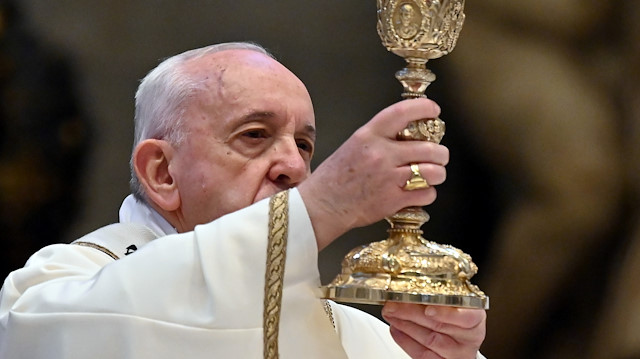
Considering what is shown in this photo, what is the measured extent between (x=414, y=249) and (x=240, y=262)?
1.15 ft

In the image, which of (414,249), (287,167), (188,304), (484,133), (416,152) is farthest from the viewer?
(484,133)

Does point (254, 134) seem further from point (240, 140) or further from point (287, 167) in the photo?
point (287, 167)

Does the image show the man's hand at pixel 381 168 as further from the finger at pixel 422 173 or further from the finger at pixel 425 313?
the finger at pixel 425 313

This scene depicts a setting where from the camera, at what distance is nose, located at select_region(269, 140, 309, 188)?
112 inches

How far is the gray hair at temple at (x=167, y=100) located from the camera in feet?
9.94

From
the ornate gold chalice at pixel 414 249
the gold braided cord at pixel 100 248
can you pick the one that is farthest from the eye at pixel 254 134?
the ornate gold chalice at pixel 414 249

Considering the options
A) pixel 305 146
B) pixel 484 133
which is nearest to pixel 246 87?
pixel 305 146

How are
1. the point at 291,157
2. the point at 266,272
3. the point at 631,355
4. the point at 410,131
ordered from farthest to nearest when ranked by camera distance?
1. the point at 631,355
2. the point at 291,157
3. the point at 266,272
4. the point at 410,131

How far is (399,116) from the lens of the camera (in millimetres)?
2143

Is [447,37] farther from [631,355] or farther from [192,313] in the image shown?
[631,355]

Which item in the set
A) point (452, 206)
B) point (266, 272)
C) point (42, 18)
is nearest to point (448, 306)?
point (266, 272)

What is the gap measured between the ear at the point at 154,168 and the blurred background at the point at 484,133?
6.95ft

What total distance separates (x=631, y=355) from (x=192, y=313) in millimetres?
3201

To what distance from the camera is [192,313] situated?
2.35 metres
